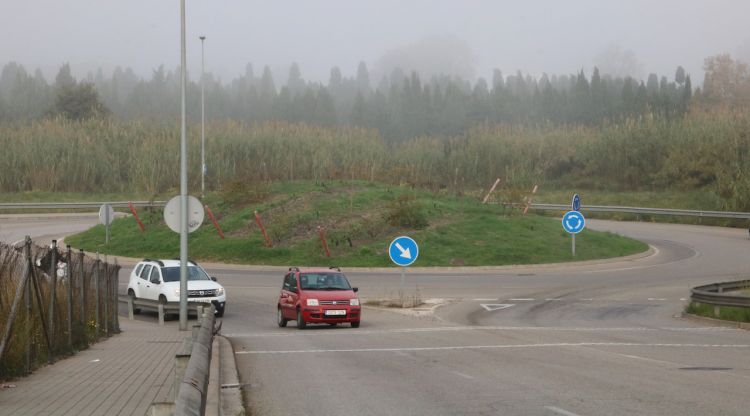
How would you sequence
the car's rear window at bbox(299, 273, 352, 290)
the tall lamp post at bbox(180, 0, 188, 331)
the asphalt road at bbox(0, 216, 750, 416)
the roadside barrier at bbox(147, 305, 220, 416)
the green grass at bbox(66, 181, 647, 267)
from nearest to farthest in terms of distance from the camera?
the roadside barrier at bbox(147, 305, 220, 416)
the asphalt road at bbox(0, 216, 750, 416)
the tall lamp post at bbox(180, 0, 188, 331)
the car's rear window at bbox(299, 273, 352, 290)
the green grass at bbox(66, 181, 647, 267)

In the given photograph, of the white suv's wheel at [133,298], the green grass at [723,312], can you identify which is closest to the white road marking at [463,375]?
the green grass at [723,312]

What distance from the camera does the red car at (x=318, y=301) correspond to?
81.9ft

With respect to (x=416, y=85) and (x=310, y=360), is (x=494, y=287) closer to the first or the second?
(x=310, y=360)

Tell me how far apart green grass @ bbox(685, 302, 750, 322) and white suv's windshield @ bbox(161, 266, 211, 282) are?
14.5m

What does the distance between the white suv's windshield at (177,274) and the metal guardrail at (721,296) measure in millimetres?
14543

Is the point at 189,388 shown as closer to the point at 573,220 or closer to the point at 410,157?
the point at 573,220

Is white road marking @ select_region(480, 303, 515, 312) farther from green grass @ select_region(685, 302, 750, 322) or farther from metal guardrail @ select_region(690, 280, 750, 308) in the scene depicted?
metal guardrail @ select_region(690, 280, 750, 308)

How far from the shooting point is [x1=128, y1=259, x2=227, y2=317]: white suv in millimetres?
28281

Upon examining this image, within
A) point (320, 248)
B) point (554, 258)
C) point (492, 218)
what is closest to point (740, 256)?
point (554, 258)

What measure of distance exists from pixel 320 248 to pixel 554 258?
1111 centimetres

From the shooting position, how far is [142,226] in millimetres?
55219

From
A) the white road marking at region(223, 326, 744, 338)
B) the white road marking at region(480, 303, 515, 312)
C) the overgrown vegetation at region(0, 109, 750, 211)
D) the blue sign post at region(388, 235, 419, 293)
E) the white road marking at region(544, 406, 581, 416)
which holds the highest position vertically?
the overgrown vegetation at region(0, 109, 750, 211)

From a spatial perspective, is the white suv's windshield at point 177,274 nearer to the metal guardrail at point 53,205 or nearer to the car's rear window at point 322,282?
the car's rear window at point 322,282

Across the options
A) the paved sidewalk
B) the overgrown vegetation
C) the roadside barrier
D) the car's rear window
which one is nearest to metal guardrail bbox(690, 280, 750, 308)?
the car's rear window
